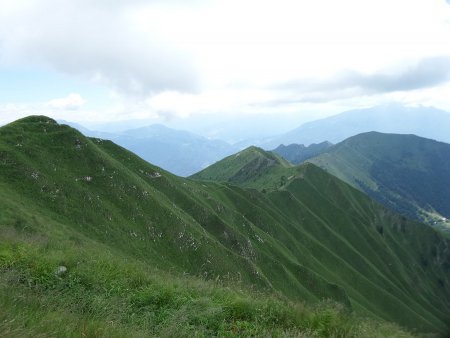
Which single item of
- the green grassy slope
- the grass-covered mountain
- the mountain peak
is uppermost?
the mountain peak

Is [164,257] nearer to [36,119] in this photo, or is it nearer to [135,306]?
[36,119]

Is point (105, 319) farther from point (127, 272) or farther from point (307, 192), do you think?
point (307, 192)

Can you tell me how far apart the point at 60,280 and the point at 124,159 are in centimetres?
7640

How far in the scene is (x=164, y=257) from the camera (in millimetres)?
59688

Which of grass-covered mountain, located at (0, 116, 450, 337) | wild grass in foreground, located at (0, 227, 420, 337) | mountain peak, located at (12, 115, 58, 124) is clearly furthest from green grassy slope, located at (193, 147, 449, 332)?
wild grass in foreground, located at (0, 227, 420, 337)

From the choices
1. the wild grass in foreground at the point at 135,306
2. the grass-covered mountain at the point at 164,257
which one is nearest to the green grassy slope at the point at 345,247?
the grass-covered mountain at the point at 164,257

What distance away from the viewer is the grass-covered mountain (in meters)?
10.2

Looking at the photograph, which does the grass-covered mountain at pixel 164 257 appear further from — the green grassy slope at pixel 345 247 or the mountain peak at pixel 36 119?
the green grassy slope at pixel 345 247

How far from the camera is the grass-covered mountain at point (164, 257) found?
10203 mm

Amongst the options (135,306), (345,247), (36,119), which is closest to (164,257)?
(36,119)

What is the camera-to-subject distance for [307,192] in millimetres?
197000

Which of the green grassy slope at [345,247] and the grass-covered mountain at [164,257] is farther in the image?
the green grassy slope at [345,247]

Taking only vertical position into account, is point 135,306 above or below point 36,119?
below

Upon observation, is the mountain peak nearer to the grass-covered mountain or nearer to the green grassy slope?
the grass-covered mountain
